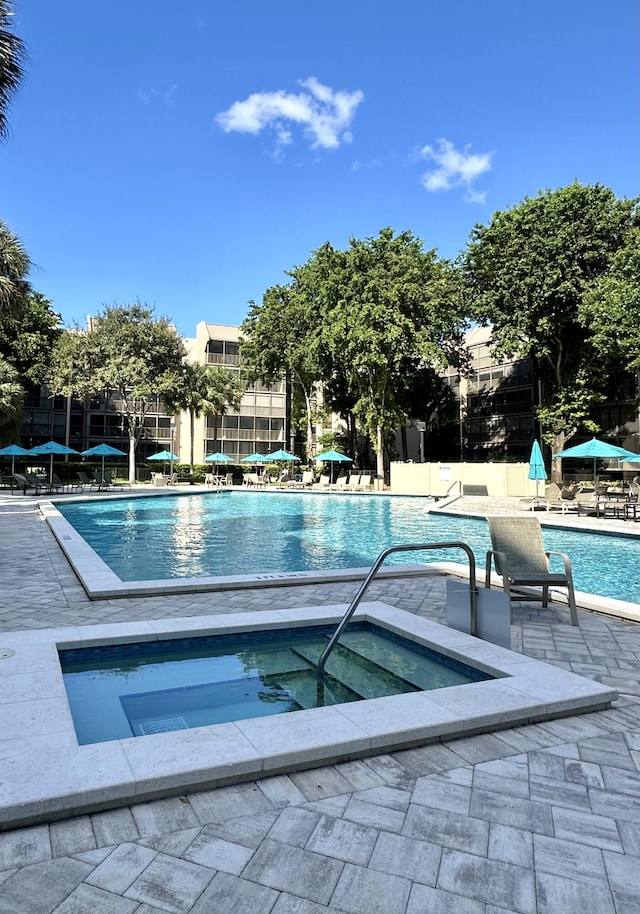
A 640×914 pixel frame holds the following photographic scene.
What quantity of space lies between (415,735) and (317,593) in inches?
143

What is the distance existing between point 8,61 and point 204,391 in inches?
904

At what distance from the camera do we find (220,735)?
9.43 feet

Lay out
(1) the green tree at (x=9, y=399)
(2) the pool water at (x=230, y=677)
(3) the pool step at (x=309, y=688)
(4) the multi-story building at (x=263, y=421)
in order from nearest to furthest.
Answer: (2) the pool water at (x=230, y=677), (3) the pool step at (x=309, y=688), (1) the green tree at (x=9, y=399), (4) the multi-story building at (x=263, y=421)

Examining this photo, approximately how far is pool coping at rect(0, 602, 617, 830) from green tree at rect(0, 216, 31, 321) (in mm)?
15799

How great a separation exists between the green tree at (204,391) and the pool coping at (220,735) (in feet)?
99.0

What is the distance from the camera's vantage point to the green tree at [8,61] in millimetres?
12953

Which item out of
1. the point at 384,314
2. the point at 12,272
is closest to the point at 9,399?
the point at 12,272

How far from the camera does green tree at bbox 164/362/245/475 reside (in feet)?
110

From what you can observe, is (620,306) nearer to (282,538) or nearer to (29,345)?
(282,538)

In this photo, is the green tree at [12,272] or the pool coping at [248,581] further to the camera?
the green tree at [12,272]

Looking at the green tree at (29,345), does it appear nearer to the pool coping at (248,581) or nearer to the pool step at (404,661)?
the pool coping at (248,581)

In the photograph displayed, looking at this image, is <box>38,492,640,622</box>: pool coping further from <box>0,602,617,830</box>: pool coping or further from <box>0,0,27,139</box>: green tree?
<box>0,0,27,139</box>: green tree

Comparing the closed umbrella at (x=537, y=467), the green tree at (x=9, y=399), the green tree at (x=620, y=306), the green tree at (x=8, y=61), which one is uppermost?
the green tree at (x=8, y=61)

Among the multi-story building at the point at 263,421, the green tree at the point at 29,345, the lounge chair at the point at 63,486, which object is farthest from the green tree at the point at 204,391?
the lounge chair at the point at 63,486
